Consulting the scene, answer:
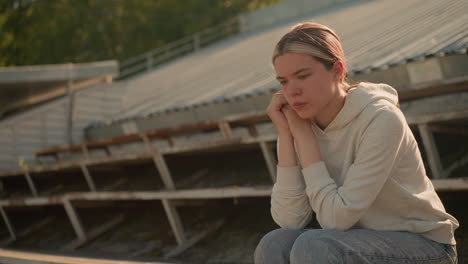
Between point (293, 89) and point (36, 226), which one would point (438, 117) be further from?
point (36, 226)

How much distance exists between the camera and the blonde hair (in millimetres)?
1997

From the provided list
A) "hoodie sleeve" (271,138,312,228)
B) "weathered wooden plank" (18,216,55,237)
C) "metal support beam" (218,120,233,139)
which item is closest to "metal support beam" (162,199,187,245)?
"metal support beam" (218,120,233,139)

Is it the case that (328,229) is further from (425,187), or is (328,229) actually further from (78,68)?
(78,68)

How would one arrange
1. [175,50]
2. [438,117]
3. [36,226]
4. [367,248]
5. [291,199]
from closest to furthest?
[367,248]
[291,199]
[438,117]
[36,226]
[175,50]

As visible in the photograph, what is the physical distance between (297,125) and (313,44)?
40cm

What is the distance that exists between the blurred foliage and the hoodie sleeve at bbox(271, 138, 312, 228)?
2475 cm

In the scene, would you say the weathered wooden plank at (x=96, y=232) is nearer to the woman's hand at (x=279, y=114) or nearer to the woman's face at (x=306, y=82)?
the woman's hand at (x=279, y=114)

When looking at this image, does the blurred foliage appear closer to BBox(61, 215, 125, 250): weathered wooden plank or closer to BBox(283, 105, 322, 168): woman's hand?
BBox(61, 215, 125, 250): weathered wooden plank

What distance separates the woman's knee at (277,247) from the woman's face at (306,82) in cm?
52

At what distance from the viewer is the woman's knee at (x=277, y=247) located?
2.09m

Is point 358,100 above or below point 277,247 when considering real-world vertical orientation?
above

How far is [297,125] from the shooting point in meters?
2.22

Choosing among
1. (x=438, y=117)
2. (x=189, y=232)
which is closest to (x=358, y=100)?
(x=438, y=117)

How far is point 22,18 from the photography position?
950 inches
